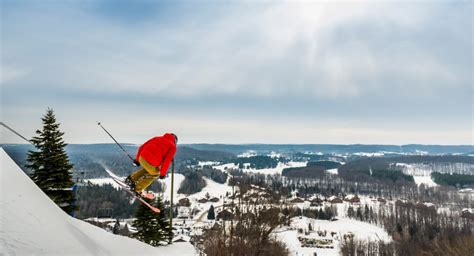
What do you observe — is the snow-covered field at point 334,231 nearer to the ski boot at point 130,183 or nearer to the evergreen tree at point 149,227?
the evergreen tree at point 149,227

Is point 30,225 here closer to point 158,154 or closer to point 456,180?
point 158,154

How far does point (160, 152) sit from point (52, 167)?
496 inches

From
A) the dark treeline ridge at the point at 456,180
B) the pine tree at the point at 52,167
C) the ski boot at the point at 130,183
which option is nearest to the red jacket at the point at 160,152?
the ski boot at the point at 130,183

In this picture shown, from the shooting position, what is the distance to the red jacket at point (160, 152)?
7.71 meters

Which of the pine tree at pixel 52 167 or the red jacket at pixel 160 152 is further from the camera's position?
the pine tree at pixel 52 167

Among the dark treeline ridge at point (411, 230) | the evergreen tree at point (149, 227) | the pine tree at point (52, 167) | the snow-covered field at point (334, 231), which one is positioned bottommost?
the snow-covered field at point (334, 231)

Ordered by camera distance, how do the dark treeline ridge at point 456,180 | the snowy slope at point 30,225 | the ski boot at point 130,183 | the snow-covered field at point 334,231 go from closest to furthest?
the snowy slope at point 30,225
the ski boot at point 130,183
the snow-covered field at point 334,231
the dark treeline ridge at point 456,180

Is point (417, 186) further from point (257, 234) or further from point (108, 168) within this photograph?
point (108, 168)

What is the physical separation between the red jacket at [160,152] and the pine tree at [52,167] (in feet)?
37.4

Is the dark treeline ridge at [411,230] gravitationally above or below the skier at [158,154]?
below

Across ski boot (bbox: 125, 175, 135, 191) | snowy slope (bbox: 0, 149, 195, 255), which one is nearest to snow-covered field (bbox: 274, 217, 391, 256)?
ski boot (bbox: 125, 175, 135, 191)

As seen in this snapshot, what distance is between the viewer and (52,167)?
16969 millimetres

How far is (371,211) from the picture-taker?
402 ft

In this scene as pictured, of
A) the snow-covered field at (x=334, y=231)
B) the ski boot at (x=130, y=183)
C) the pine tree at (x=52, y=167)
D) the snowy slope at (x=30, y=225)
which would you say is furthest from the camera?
the snow-covered field at (x=334, y=231)
